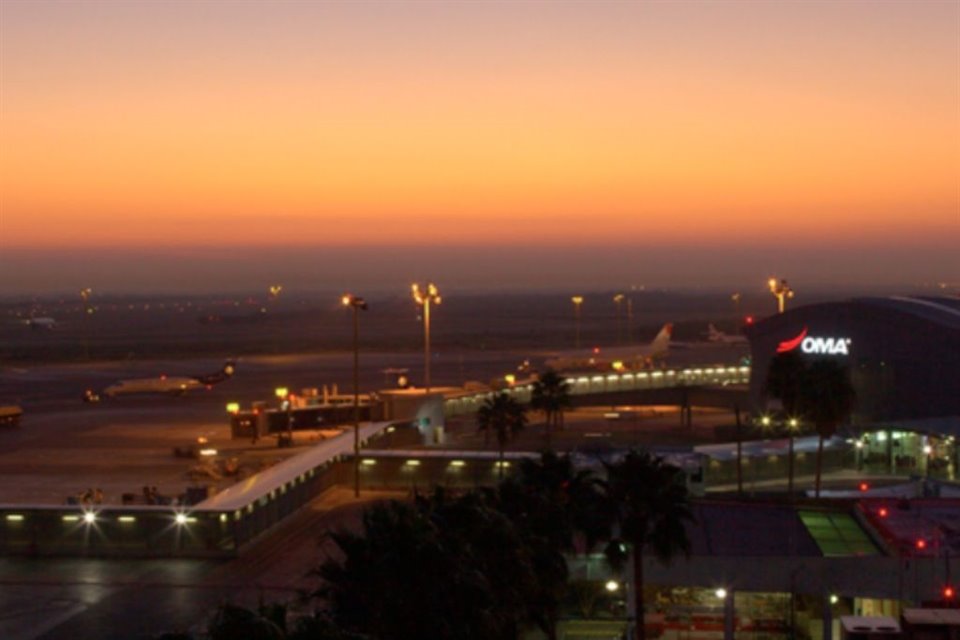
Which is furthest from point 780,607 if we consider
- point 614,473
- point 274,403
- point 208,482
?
point 274,403

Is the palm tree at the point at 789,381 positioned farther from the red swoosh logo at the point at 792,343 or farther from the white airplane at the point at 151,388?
the white airplane at the point at 151,388

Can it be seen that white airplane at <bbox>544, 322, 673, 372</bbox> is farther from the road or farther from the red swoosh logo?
the road

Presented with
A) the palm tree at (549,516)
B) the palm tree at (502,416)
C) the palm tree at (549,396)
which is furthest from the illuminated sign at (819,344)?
the palm tree at (549,516)

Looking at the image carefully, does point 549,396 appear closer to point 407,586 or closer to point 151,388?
point 407,586

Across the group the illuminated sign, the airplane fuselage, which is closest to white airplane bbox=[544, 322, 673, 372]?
the airplane fuselage

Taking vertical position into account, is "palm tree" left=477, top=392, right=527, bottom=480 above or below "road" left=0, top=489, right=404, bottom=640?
above

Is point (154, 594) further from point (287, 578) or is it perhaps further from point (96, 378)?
point (96, 378)

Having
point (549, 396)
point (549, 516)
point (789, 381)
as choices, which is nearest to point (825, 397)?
point (789, 381)
